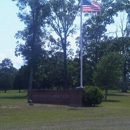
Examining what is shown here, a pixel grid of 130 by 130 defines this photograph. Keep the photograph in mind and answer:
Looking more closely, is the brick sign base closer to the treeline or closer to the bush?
the bush

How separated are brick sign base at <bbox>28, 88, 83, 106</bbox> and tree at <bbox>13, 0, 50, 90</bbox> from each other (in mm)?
19475

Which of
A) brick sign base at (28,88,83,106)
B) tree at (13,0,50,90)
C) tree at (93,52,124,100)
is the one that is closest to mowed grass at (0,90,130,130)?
brick sign base at (28,88,83,106)

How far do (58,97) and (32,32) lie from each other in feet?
84.0

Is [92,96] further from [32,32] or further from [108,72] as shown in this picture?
[32,32]

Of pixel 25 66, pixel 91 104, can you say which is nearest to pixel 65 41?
pixel 25 66

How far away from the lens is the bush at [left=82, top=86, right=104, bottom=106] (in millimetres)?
36906

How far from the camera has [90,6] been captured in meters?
35.2

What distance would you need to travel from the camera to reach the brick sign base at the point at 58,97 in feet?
125

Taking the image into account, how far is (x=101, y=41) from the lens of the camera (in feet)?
235

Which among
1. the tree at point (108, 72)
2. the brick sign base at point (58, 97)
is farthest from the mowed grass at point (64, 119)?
the tree at point (108, 72)

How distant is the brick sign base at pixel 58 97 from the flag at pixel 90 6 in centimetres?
760

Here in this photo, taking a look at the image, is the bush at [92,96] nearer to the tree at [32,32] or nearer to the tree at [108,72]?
the tree at [108,72]

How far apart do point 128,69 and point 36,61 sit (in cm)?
2543

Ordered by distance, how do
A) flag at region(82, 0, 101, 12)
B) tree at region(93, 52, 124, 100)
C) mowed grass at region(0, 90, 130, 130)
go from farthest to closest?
tree at region(93, 52, 124, 100) → flag at region(82, 0, 101, 12) → mowed grass at region(0, 90, 130, 130)
